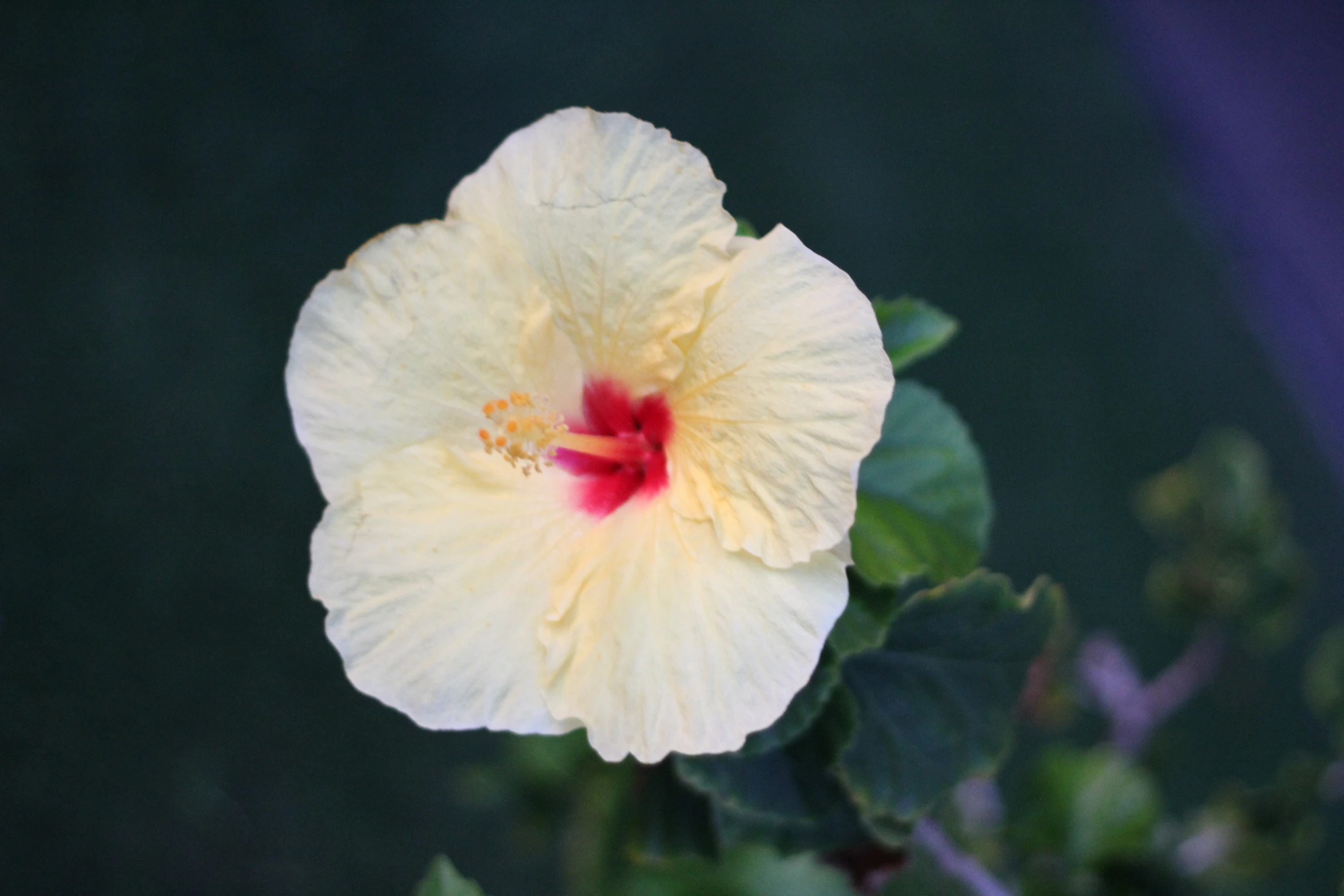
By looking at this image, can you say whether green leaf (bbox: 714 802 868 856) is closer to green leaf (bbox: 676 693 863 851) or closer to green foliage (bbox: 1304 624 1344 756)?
green leaf (bbox: 676 693 863 851)

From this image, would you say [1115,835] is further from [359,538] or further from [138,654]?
[138,654]

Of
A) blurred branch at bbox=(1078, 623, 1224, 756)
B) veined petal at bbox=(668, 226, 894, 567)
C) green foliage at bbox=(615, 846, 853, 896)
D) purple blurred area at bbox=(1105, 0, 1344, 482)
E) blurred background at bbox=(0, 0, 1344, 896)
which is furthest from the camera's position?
purple blurred area at bbox=(1105, 0, 1344, 482)

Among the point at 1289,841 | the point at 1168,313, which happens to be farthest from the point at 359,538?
the point at 1168,313

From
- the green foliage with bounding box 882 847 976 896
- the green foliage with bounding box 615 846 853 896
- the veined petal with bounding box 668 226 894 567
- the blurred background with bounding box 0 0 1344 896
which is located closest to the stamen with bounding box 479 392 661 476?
the veined petal with bounding box 668 226 894 567

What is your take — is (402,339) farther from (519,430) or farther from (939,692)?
(939,692)

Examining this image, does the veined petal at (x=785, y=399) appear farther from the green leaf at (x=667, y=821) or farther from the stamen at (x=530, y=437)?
the green leaf at (x=667, y=821)

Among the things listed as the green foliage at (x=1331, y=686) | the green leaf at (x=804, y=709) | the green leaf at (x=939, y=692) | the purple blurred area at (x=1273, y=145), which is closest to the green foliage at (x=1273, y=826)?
the green foliage at (x=1331, y=686)
